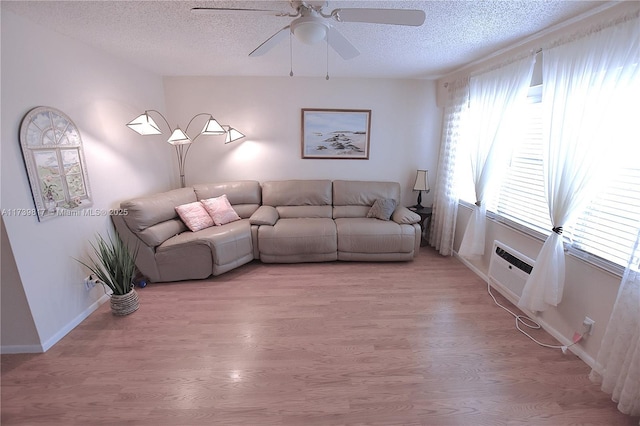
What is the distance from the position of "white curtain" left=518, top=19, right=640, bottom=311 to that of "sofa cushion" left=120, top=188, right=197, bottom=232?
142 inches

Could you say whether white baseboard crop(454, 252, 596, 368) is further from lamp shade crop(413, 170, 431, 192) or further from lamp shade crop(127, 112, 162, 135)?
lamp shade crop(127, 112, 162, 135)

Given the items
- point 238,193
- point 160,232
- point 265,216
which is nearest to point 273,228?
point 265,216

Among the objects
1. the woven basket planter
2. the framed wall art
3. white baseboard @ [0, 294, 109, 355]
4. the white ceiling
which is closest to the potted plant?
the woven basket planter

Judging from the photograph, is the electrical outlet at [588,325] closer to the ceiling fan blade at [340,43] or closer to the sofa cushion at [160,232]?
the ceiling fan blade at [340,43]

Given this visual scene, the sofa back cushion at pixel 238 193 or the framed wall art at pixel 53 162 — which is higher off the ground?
the framed wall art at pixel 53 162

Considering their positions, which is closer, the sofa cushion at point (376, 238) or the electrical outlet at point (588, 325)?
the electrical outlet at point (588, 325)

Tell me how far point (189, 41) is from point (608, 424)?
394 centimetres

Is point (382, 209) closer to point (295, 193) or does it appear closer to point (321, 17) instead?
point (295, 193)

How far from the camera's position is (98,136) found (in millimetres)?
2717

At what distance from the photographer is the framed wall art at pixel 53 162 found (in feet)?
6.55

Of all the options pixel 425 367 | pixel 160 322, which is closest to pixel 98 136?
pixel 160 322

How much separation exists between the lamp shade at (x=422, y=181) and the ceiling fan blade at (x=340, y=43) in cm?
242

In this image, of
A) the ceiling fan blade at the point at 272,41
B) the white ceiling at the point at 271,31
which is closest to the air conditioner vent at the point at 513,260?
the white ceiling at the point at 271,31

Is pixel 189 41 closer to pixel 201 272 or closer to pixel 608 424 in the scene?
pixel 201 272
